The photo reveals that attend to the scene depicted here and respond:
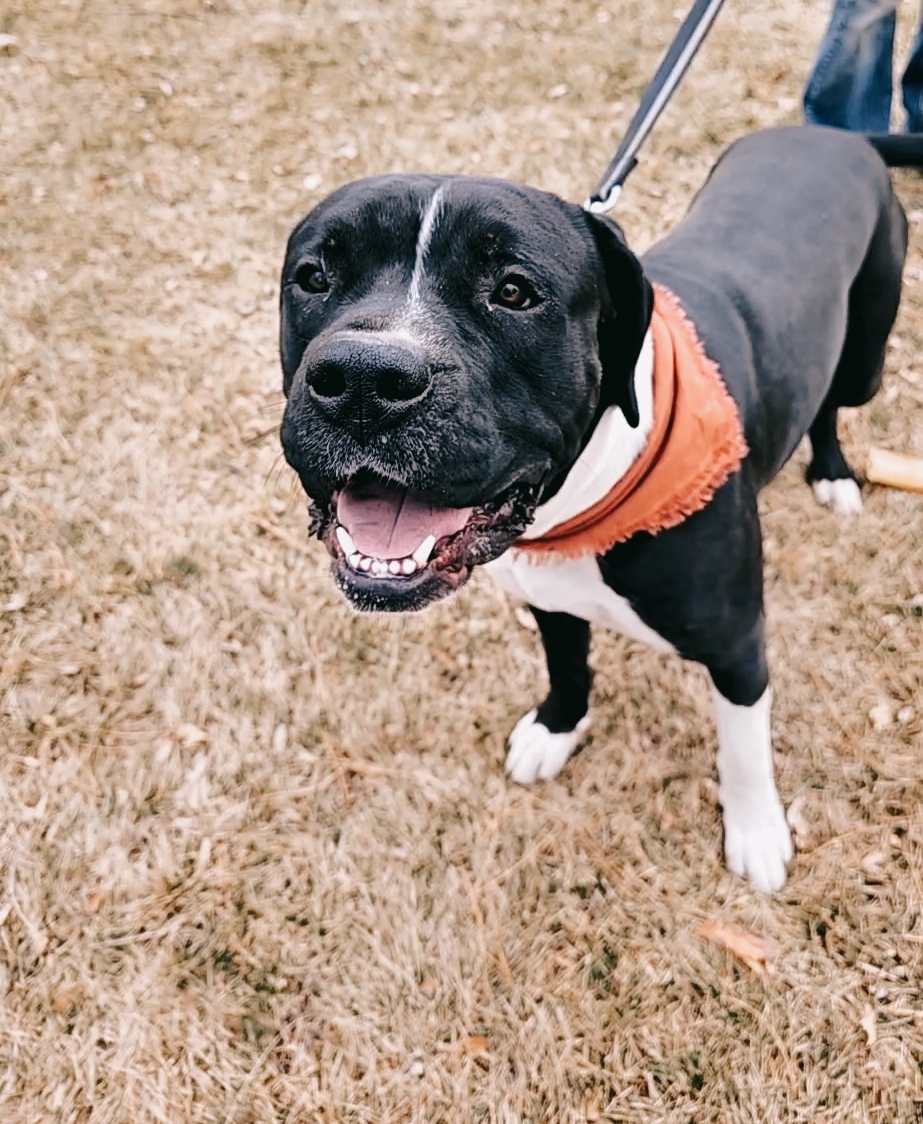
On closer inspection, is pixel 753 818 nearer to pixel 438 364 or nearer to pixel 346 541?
pixel 346 541

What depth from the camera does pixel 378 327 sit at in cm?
172

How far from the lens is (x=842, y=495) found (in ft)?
11.6

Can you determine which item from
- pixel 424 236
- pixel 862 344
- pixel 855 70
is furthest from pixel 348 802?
pixel 855 70

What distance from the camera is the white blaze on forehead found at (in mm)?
1831

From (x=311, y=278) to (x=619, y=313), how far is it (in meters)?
0.61

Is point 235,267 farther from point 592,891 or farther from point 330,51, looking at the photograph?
point 592,891

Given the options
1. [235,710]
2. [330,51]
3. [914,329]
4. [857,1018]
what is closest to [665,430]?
[857,1018]

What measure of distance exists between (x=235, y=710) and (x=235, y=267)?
2.36 meters

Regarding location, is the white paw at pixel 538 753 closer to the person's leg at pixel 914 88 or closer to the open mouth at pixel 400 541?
the open mouth at pixel 400 541

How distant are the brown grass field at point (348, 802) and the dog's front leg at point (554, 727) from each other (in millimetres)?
82

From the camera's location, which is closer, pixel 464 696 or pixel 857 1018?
pixel 857 1018

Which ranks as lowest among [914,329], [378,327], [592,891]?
[592,891]

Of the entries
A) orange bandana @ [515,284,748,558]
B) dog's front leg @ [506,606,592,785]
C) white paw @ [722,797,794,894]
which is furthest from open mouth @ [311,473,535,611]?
white paw @ [722,797,794,894]

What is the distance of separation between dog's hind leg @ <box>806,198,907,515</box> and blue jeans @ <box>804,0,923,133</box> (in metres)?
1.56
